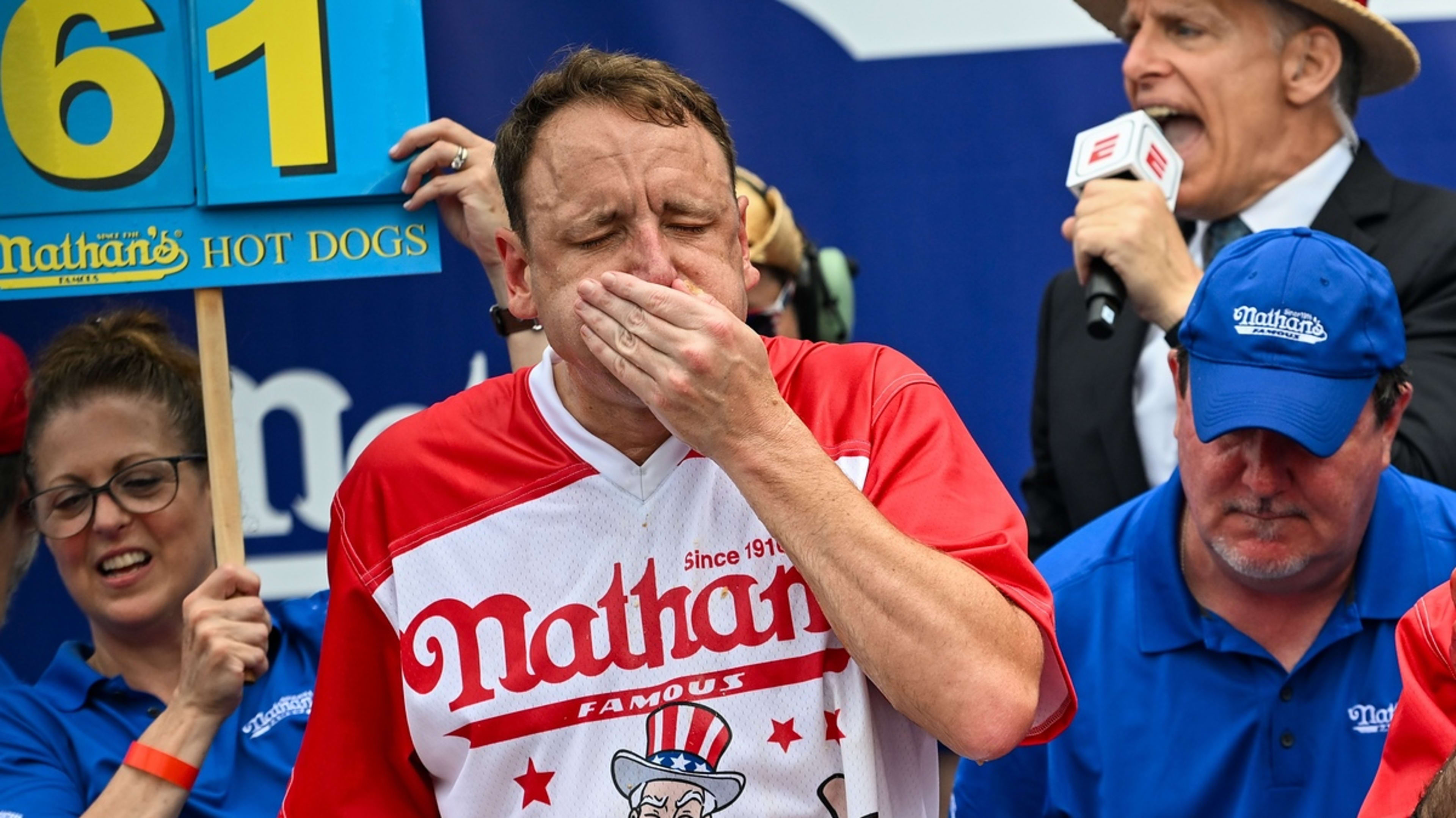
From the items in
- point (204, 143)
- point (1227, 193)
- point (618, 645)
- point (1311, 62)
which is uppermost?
point (1311, 62)

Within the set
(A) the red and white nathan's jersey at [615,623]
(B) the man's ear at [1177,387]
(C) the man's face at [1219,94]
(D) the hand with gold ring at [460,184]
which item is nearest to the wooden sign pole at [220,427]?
(D) the hand with gold ring at [460,184]

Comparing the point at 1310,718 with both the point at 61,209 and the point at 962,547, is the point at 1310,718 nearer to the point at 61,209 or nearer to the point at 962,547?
the point at 962,547

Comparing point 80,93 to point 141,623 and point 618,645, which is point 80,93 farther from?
point 618,645

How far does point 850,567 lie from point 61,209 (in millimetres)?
1378

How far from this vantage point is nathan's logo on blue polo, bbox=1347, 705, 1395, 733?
2275mm

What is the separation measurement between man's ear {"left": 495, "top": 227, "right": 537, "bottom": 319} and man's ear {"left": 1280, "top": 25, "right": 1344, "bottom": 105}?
1.77 m

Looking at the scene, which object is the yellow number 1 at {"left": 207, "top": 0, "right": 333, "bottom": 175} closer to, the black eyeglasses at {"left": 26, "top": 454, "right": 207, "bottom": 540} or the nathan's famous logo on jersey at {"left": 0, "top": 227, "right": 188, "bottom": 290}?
the nathan's famous logo on jersey at {"left": 0, "top": 227, "right": 188, "bottom": 290}

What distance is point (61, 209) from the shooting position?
7.73 ft

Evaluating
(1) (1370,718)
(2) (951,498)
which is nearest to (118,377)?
(2) (951,498)

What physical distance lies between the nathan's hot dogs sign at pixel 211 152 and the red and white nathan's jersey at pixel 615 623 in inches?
22.5

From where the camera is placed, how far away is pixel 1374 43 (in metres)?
3.15

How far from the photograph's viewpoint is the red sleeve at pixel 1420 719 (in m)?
1.88

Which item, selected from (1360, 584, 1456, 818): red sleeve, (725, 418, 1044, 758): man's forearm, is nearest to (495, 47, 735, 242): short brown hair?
(725, 418, 1044, 758): man's forearm

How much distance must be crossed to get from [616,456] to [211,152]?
0.89 meters
